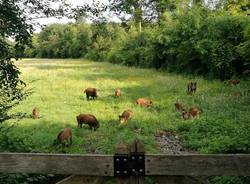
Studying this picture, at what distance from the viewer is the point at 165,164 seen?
4047 mm

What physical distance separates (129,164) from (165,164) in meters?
0.36

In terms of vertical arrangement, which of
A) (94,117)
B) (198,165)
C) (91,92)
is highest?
(198,165)

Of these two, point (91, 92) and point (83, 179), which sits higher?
point (83, 179)

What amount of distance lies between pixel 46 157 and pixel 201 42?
27.7 metres

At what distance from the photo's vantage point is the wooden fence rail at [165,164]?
4.05 m

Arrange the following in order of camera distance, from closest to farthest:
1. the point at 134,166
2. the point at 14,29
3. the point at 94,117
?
the point at 134,166, the point at 14,29, the point at 94,117

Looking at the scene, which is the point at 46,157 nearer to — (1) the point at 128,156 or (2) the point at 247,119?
(1) the point at 128,156

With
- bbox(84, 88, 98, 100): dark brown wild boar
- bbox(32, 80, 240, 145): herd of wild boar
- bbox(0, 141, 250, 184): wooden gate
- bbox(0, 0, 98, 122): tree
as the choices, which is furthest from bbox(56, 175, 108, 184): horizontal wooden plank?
bbox(84, 88, 98, 100): dark brown wild boar

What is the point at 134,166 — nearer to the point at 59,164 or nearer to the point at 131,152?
the point at 131,152

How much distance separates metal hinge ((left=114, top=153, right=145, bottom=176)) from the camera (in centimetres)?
402

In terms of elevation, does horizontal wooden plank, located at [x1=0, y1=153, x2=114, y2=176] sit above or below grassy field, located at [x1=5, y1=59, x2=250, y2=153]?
above

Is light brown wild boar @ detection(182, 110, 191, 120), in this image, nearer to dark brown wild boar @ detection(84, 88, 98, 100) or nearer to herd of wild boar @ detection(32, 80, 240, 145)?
herd of wild boar @ detection(32, 80, 240, 145)

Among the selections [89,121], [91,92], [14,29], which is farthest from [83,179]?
[91,92]

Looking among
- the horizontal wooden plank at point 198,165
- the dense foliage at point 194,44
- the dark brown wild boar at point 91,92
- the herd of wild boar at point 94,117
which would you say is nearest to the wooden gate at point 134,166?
the horizontal wooden plank at point 198,165
